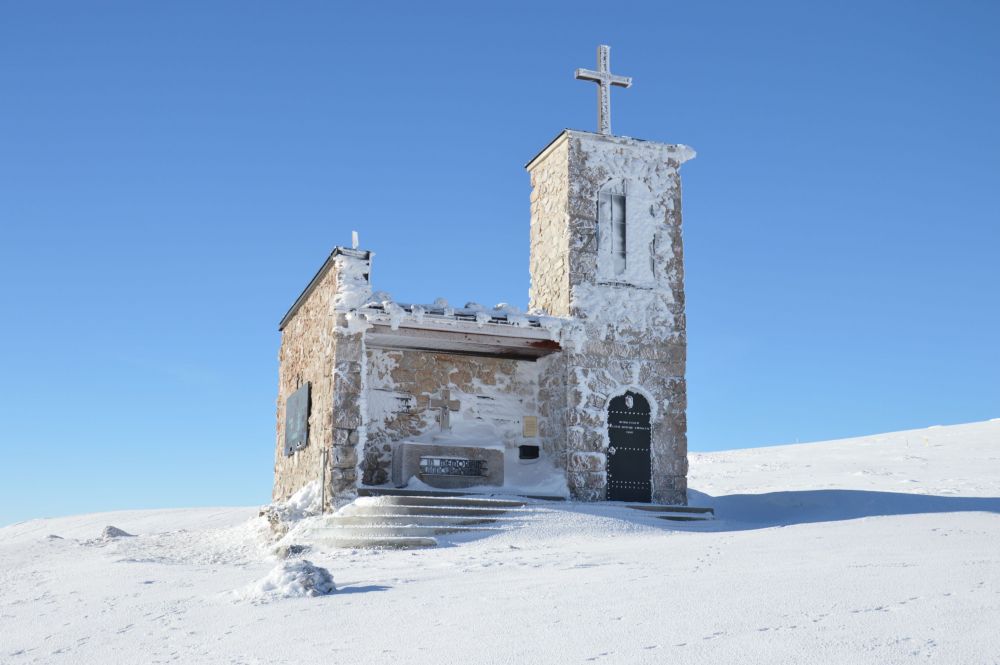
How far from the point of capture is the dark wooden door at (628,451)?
17203mm

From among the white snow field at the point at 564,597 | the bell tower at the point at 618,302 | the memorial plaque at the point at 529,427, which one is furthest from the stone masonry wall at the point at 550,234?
the white snow field at the point at 564,597

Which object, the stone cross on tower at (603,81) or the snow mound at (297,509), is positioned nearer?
the snow mound at (297,509)

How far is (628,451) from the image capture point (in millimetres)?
17312

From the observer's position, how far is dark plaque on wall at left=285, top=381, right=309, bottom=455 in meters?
17.2

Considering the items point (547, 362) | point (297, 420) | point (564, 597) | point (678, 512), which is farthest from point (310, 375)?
point (564, 597)

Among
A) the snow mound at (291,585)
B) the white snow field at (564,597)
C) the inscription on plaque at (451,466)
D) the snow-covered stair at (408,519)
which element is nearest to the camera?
the white snow field at (564,597)

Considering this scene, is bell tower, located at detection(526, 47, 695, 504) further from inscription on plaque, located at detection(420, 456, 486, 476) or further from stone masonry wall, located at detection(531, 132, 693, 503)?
inscription on plaque, located at detection(420, 456, 486, 476)

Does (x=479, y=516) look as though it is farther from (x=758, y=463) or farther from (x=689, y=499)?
(x=758, y=463)

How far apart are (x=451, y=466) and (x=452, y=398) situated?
1.33 m

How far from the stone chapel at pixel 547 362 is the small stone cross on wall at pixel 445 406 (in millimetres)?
35

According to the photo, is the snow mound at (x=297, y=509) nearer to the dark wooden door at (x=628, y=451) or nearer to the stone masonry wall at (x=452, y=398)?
the stone masonry wall at (x=452, y=398)

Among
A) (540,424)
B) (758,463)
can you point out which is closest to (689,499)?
(540,424)

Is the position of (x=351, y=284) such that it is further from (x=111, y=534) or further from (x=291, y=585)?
(x=291, y=585)

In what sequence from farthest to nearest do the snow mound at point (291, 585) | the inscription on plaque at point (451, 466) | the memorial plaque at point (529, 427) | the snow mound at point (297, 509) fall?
the memorial plaque at point (529, 427) < the inscription on plaque at point (451, 466) < the snow mound at point (297, 509) < the snow mound at point (291, 585)
